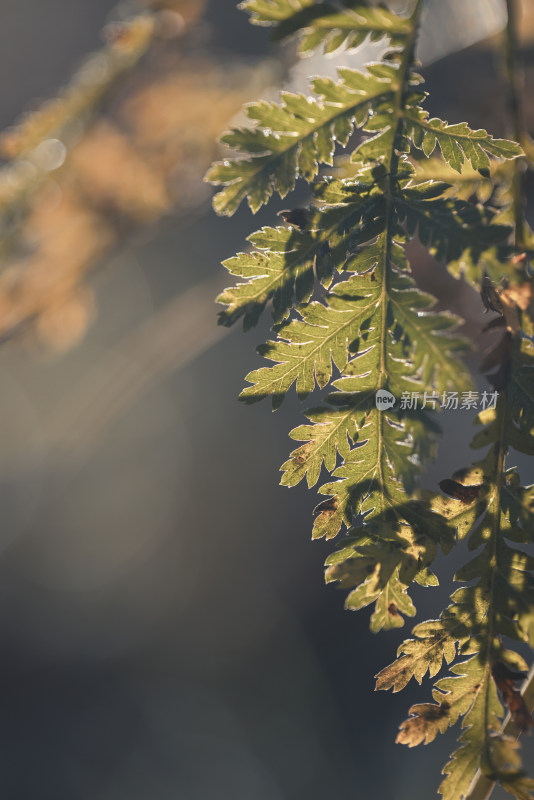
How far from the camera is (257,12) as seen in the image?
0.75m

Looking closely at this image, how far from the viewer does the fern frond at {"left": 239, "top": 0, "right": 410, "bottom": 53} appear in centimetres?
75

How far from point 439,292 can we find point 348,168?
75 cm

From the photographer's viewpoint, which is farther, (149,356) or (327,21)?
(149,356)

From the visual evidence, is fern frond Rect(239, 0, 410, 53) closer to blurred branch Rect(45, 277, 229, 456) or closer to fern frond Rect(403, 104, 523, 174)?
fern frond Rect(403, 104, 523, 174)

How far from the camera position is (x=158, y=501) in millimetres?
6203

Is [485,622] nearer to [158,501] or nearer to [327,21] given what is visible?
[327,21]

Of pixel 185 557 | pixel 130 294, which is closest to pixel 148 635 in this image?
pixel 185 557

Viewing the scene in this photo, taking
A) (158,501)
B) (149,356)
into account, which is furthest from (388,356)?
(158,501)

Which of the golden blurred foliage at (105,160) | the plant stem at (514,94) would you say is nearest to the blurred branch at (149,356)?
the golden blurred foliage at (105,160)

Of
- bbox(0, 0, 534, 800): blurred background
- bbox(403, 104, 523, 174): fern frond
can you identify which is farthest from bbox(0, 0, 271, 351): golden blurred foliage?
bbox(403, 104, 523, 174): fern frond

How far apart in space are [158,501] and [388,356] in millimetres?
5692

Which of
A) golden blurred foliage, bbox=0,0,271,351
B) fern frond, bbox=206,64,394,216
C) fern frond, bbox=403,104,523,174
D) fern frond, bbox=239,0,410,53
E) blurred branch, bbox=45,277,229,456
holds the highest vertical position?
golden blurred foliage, bbox=0,0,271,351

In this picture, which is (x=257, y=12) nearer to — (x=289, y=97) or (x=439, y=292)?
(x=289, y=97)

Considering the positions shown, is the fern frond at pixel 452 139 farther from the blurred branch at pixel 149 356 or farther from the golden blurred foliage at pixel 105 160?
the blurred branch at pixel 149 356
